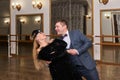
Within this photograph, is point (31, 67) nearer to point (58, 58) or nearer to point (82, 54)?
point (82, 54)

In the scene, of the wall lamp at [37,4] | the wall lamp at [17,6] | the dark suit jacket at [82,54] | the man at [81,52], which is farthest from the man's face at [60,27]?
the wall lamp at [17,6]

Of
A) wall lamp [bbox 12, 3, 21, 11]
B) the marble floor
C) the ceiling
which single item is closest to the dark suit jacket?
the marble floor

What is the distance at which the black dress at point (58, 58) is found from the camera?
9.05 feet

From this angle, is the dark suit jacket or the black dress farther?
the dark suit jacket

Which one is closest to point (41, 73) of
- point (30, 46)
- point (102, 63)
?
point (102, 63)

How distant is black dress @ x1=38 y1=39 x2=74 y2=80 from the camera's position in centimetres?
276

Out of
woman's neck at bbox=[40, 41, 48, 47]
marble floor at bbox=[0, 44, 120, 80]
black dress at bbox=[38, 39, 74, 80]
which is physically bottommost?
marble floor at bbox=[0, 44, 120, 80]

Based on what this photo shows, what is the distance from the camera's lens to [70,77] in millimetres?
2848

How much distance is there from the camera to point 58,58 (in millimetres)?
2771

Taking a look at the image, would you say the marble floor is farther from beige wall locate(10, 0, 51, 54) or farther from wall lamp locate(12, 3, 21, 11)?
wall lamp locate(12, 3, 21, 11)

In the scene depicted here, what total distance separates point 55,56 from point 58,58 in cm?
4

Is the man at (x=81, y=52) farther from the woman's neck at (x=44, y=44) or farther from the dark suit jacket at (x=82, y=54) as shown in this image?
the woman's neck at (x=44, y=44)

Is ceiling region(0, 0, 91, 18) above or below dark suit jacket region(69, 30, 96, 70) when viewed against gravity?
above

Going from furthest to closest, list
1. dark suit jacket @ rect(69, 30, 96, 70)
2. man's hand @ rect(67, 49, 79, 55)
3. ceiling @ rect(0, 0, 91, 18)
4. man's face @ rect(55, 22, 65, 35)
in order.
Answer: ceiling @ rect(0, 0, 91, 18), dark suit jacket @ rect(69, 30, 96, 70), man's face @ rect(55, 22, 65, 35), man's hand @ rect(67, 49, 79, 55)
